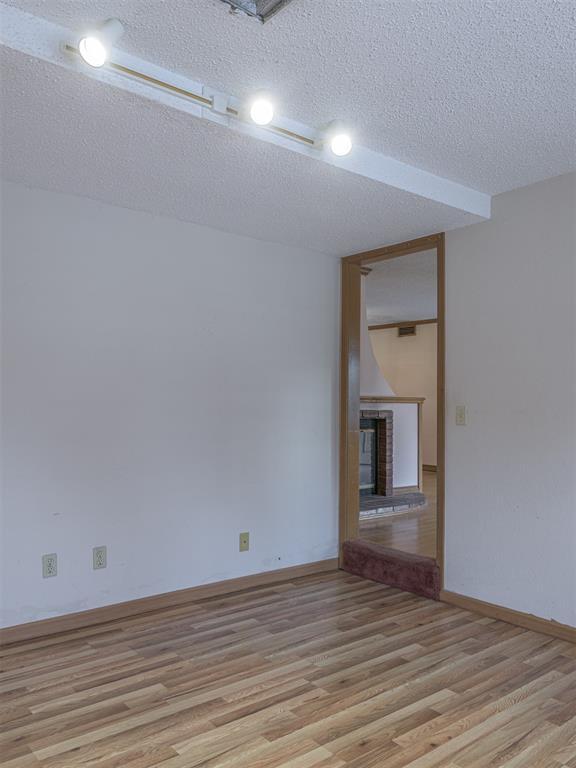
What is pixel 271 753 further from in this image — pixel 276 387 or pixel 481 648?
pixel 276 387

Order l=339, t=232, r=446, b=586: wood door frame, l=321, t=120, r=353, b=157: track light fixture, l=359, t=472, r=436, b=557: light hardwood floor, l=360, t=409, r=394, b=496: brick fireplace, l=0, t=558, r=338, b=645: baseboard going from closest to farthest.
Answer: l=321, t=120, r=353, b=157: track light fixture, l=0, t=558, r=338, b=645: baseboard, l=339, t=232, r=446, b=586: wood door frame, l=359, t=472, r=436, b=557: light hardwood floor, l=360, t=409, r=394, b=496: brick fireplace

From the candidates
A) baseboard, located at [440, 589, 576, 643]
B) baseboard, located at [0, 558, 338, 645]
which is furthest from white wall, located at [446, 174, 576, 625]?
baseboard, located at [0, 558, 338, 645]

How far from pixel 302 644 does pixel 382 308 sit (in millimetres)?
5556

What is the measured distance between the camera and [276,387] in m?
3.96

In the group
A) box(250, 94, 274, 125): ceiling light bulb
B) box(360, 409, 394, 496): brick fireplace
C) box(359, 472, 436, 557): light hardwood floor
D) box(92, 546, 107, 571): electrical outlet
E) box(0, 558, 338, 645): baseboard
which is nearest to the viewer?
box(250, 94, 274, 125): ceiling light bulb

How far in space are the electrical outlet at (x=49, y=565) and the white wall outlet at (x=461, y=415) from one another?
2.35 m

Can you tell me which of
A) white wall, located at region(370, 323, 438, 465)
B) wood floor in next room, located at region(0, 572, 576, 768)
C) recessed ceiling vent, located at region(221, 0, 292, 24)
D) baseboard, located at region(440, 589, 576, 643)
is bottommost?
wood floor in next room, located at region(0, 572, 576, 768)

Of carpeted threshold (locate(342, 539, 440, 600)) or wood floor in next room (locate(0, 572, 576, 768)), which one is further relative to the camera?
carpeted threshold (locate(342, 539, 440, 600))

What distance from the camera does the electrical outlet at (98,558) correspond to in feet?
10.2

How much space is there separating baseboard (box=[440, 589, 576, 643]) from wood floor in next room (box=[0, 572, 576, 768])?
0.05 metres

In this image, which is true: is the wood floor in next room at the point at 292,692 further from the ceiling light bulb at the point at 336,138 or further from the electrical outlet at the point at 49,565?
the ceiling light bulb at the point at 336,138

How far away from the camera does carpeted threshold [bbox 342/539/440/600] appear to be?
11.8 ft

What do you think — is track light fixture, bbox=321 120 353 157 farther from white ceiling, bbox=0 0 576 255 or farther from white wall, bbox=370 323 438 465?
white wall, bbox=370 323 438 465

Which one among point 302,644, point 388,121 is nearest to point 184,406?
point 302,644
